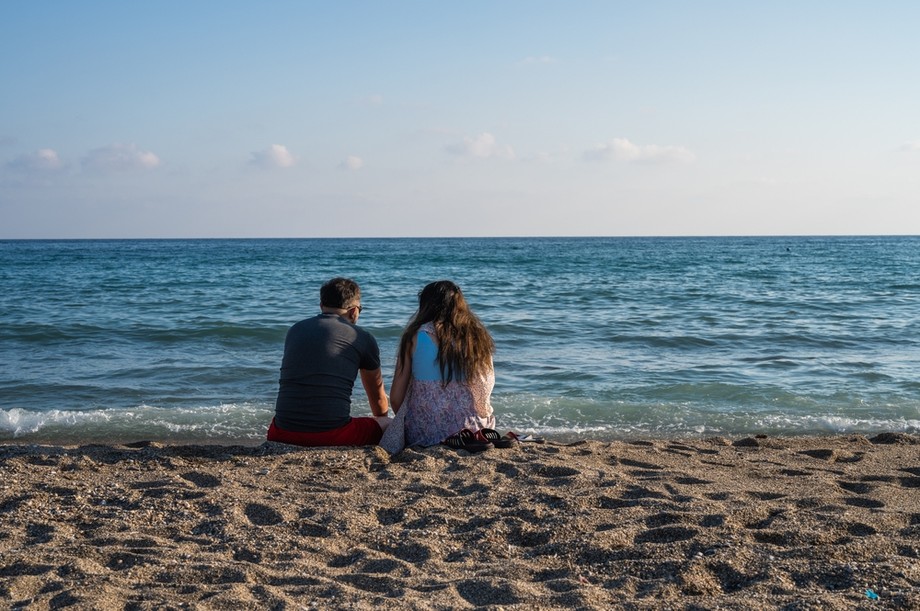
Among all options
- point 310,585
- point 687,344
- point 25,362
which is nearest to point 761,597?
point 310,585

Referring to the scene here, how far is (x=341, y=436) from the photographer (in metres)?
5.33

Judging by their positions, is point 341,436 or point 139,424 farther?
point 139,424

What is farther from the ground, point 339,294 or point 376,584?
point 339,294

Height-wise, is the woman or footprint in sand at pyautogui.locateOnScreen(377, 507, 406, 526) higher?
the woman

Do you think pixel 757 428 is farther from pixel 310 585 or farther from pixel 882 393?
pixel 310 585

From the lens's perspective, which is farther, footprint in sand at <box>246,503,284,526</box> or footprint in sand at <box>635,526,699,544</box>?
footprint in sand at <box>246,503,284,526</box>

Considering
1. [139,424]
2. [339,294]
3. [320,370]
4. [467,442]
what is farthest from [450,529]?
[139,424]

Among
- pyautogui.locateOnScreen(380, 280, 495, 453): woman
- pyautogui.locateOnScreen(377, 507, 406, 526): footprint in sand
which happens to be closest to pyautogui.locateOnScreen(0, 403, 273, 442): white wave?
pyautogui.locateOnScreen(380, 280, 495, 453): woman

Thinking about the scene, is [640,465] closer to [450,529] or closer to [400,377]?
[400,377]

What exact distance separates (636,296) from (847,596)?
16266mm

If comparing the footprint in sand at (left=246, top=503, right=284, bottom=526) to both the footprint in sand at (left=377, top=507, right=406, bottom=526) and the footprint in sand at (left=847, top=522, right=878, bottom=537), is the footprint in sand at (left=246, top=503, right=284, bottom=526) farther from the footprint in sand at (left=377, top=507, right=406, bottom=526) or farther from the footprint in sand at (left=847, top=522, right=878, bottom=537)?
the footprint in sand at (left=847, top=522, right=878, bottom=537)

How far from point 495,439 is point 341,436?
1.03 metres

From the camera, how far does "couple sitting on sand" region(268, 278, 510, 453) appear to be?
520 cm

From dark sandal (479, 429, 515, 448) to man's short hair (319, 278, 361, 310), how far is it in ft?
4.07
